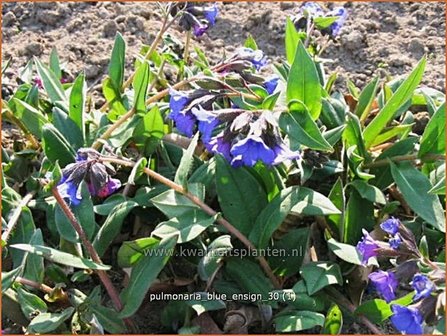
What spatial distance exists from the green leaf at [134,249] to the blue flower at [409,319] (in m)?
0.95

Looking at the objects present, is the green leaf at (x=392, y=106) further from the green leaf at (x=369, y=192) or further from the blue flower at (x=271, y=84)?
the blue flower at (x=271, y=84)

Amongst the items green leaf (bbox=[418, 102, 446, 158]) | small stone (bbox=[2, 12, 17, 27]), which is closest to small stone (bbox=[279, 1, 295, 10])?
small stone (bbox=[2, 12, 17, 27])

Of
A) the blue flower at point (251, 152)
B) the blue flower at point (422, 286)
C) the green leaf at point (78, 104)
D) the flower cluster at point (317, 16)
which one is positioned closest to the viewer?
the blue flower at point (422, 286)

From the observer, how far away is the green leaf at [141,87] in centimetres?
324

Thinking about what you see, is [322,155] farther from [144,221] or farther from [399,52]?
[399,52]

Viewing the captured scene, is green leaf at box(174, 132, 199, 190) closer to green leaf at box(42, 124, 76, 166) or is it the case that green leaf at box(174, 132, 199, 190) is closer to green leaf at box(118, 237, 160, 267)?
green leaf at box(118, 237, 160, 267)

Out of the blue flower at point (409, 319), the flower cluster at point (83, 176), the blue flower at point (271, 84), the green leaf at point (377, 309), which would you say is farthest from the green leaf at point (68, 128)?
the blue flower at point (409, 319)

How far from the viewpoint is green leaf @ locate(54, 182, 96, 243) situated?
2.96 metres

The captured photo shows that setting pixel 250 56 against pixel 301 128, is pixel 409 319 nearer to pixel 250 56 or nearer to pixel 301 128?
pixel 301 128

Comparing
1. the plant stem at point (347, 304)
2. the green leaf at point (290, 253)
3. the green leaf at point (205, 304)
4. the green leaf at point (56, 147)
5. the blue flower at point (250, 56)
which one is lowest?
the plant stem at point (347, 304)

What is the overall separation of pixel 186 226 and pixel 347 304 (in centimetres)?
72

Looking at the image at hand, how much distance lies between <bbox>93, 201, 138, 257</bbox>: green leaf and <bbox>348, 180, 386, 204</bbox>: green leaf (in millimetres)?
920

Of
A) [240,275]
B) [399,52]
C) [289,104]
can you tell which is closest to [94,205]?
[240,275]

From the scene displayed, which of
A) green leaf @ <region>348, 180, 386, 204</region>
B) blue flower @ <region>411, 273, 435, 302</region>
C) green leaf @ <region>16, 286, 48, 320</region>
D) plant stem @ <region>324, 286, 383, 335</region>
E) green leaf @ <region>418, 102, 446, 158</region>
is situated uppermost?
green leaf @ <region>418, 102, 446, 158</region>
